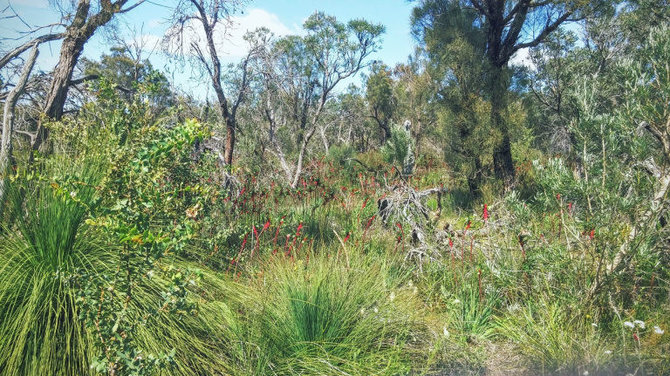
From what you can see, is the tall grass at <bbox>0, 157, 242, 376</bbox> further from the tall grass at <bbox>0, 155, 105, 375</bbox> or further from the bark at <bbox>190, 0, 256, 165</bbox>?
the bark at <bbox>190, 0, 256, 165</bbox>

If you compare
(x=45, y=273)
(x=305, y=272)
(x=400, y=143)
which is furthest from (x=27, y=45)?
(x=400, y=143)

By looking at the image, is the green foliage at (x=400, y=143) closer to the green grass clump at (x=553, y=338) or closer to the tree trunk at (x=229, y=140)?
the tree trunk at (x=229, y=140)

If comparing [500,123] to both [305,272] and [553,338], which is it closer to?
[553,338]

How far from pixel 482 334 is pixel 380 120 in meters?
19.7

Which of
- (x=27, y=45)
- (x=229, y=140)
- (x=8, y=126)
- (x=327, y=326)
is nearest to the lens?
(x=327, y=326)

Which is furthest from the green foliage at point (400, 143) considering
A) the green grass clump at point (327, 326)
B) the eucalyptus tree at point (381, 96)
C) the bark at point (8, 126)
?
the eucalyptus tree at point (381, 96)

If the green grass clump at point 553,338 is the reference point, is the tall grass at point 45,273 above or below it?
above

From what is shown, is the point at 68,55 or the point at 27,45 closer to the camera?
the point at 68,55

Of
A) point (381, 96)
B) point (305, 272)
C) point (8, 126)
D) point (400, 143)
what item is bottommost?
point (305, 272)

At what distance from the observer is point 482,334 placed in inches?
151

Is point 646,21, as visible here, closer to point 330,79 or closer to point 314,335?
point 330,79

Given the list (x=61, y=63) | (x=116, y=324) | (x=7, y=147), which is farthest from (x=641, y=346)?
(x=61, y=63)

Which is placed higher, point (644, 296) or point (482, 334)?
point (644, 296)

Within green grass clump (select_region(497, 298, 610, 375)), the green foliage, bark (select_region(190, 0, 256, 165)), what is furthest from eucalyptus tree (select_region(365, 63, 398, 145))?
green grass clump (select_region(497, 298, 610, 375))
